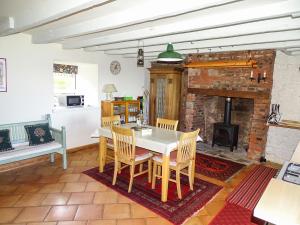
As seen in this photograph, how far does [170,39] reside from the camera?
3064 mm

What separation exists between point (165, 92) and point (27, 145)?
3.20 meters

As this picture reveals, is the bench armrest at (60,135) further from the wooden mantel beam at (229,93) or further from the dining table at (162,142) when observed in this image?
the wooden mantel beam at (229,93)

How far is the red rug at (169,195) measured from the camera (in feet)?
8.34

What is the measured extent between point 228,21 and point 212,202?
2.14 m

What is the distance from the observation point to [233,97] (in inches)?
190

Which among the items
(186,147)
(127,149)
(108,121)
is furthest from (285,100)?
(108,121)

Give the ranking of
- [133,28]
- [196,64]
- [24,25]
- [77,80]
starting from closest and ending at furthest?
1. [24,25]
2. [133,28]
3. [196,64]
4. [77,80]

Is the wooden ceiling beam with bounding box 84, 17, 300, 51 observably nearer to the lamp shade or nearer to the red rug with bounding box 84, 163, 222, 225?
the lamp shade

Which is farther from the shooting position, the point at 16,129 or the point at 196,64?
the point at 196,64

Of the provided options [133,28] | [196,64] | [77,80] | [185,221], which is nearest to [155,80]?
[196,64]

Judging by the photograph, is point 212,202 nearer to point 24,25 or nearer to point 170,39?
point 170,39

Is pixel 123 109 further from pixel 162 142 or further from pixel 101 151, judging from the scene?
pixel 162 142

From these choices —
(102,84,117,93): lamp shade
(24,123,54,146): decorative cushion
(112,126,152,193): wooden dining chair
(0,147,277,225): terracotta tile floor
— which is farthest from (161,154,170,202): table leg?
(102,84,117,93): lamp shade

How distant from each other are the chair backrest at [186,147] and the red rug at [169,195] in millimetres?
489
